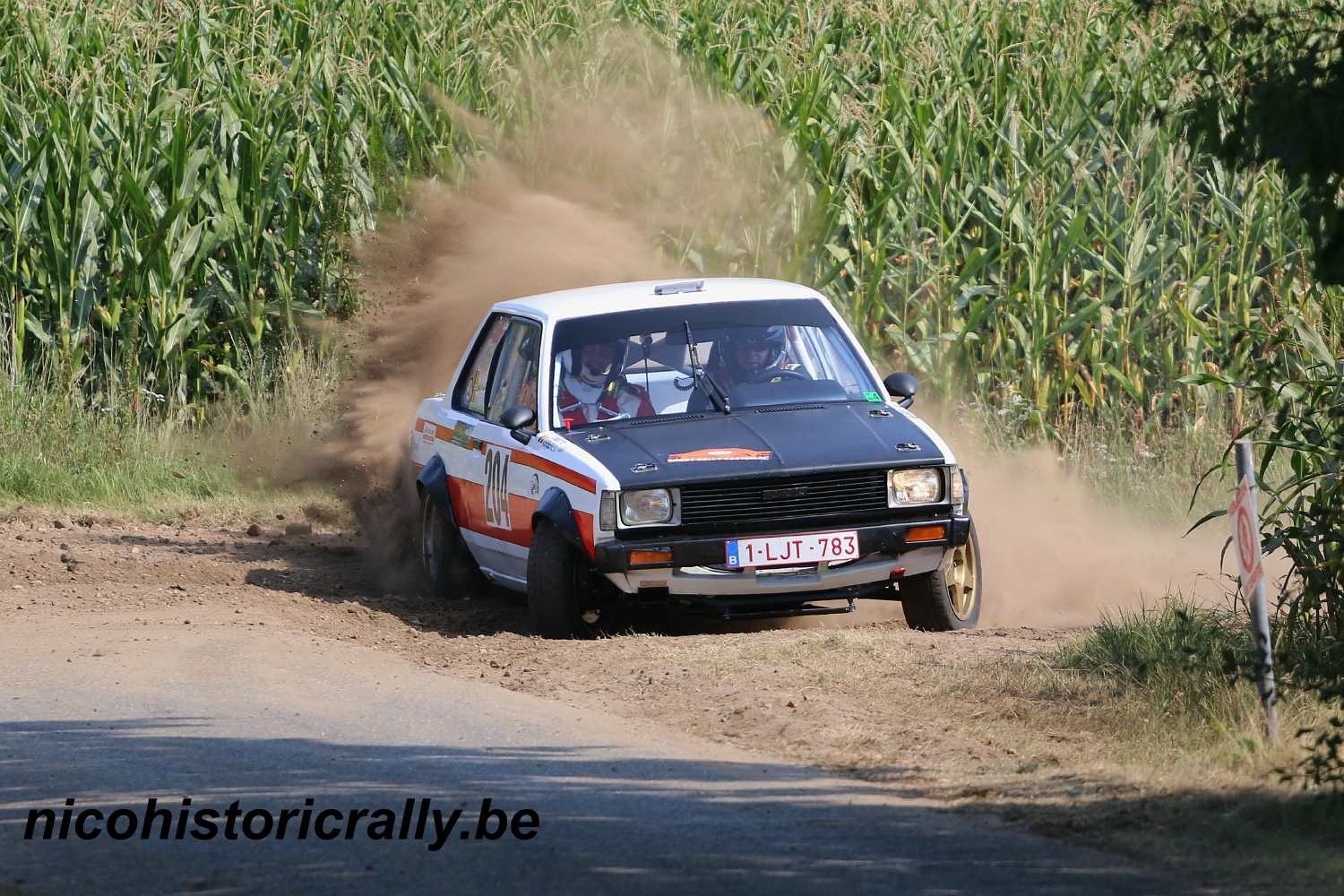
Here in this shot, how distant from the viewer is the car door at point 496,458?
11359mm

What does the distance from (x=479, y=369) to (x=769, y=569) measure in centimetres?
307

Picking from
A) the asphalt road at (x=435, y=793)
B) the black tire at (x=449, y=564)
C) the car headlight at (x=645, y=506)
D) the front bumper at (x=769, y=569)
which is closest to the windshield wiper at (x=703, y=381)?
the car headlight at (x=645, y=506)

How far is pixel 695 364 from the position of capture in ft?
37.8

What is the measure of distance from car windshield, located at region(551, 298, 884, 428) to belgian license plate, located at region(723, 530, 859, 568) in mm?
1190

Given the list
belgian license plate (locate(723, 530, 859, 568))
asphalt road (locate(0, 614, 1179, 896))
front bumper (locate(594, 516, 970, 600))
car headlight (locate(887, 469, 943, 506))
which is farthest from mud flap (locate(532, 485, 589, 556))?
car headlight (locate(887, 469, 943, 506))

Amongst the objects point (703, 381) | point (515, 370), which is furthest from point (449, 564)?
point (703, 381)

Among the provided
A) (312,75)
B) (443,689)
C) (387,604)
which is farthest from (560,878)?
(312,75)

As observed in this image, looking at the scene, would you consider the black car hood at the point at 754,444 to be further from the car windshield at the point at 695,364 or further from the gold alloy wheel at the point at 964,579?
the gold alloy wheel at the point at 964,579

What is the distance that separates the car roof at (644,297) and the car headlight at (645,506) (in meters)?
1.76

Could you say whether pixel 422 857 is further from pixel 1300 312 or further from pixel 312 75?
pixel 312 75

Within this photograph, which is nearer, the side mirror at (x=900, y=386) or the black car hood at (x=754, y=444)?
the black car hood at (x=754, y=444)

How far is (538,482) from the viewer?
11.0 meters

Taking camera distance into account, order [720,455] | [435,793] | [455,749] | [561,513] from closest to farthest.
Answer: [435,793] < [455,749] < [720,455] < [561,513]

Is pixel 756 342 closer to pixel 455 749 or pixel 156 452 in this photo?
pixel 455 749
